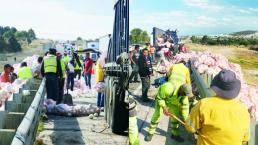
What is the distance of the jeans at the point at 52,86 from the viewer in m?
15.2

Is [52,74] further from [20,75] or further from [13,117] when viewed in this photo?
[13,117]

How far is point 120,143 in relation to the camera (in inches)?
435

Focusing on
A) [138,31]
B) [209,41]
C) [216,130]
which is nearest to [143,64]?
[216,130]

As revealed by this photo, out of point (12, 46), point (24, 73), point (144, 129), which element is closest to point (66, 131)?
point (144, 129)

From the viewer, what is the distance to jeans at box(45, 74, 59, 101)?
1520 centimetres

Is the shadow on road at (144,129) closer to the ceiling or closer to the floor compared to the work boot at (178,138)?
closer to the floor

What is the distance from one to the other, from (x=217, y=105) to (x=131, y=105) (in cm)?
393

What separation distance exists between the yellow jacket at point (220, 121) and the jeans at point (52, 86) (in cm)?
961

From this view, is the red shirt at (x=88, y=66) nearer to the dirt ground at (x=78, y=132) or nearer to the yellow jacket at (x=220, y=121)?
the dirt ground at (x=78, y=132)

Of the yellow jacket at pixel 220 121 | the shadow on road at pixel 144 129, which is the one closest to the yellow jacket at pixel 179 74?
the shadow on road at pixel 144 129

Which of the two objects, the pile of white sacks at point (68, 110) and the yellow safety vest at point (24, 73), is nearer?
the pile of white sacks at point (68, 110)

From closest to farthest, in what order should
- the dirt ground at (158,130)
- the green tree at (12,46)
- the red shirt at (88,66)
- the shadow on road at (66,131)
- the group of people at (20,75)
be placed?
the shadow on road at (66,131), the dirt ground at (158,130), the group of people at (20,75), the red shirt at (88,66), the green tree at (12,46)

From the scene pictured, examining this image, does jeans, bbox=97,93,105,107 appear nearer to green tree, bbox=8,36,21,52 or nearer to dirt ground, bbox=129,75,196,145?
dirt ground, bbox=129,75,196,145

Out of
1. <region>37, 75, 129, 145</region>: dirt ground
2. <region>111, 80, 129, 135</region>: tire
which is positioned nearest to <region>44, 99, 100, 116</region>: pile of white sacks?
<region>37, 75, 129, 145</region>: dirt ground
